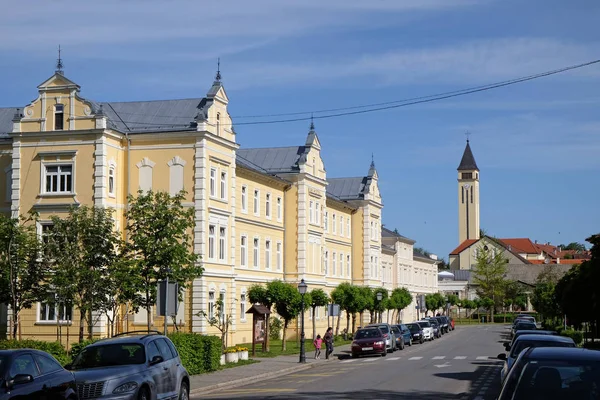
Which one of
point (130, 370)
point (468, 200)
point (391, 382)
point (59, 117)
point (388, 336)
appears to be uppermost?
point (468, 200)

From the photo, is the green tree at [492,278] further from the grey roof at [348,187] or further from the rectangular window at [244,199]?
the rectangular window at [244,199]

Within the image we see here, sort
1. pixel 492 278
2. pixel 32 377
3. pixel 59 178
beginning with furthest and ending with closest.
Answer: pixel 492 278, pixel 59 178, pixel 32 377

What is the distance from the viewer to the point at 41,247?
34.8 m

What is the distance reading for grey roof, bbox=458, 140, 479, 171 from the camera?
7411 inches

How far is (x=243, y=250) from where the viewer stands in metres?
54.5

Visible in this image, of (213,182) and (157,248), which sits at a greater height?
(213,182)

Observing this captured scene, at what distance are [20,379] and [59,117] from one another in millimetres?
32927

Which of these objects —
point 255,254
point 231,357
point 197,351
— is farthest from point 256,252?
point 197,351

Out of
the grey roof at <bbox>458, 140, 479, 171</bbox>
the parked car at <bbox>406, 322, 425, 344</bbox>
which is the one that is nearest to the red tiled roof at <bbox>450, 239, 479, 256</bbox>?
the grey roof at <bbox>458, 140, 479, 171</bbox>

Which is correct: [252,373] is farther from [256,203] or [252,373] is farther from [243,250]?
[256,203]

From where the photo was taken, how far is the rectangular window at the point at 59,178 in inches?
1741

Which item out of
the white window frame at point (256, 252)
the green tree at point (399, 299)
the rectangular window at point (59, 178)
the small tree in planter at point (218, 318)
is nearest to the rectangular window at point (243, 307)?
the white window frame at point (256, 252)

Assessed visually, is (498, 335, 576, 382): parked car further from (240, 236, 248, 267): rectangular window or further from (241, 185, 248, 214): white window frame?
(241, 185, 248, 214): white window frame

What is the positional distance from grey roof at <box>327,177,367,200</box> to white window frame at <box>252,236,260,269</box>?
80.8 ft
